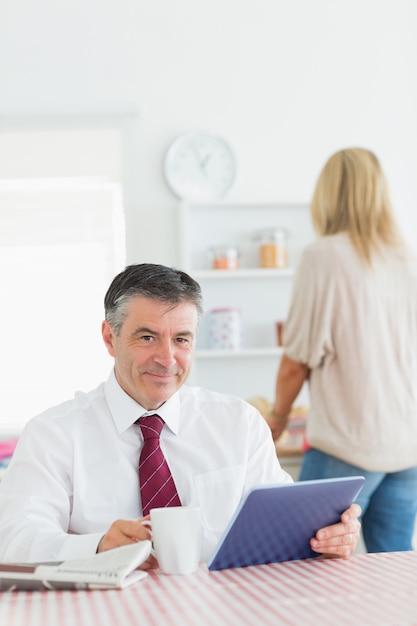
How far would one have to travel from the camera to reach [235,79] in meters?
3.97

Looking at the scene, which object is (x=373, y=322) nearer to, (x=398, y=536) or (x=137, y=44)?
(x=398, y=536)

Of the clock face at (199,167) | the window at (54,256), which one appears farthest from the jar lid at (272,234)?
the window at (54,256)

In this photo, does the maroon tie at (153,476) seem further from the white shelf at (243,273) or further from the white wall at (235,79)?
the white wall at (235,79)

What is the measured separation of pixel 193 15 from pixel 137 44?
259 millimetres

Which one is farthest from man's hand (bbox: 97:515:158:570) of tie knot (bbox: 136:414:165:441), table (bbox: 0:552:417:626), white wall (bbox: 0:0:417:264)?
white wall (bbox: 0:0:417:264)

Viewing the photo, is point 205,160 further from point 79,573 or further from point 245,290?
point 79,573

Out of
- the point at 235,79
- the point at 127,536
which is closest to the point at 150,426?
the point at 127,536

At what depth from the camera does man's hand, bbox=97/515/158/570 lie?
55.0 inches

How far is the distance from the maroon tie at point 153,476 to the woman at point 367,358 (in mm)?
930

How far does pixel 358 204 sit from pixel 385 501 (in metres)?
0.79

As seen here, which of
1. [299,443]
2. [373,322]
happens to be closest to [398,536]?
[373,322]

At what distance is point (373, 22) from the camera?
4059mm

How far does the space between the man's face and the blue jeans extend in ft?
3.07

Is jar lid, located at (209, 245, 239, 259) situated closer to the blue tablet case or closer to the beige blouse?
the beige blouse
